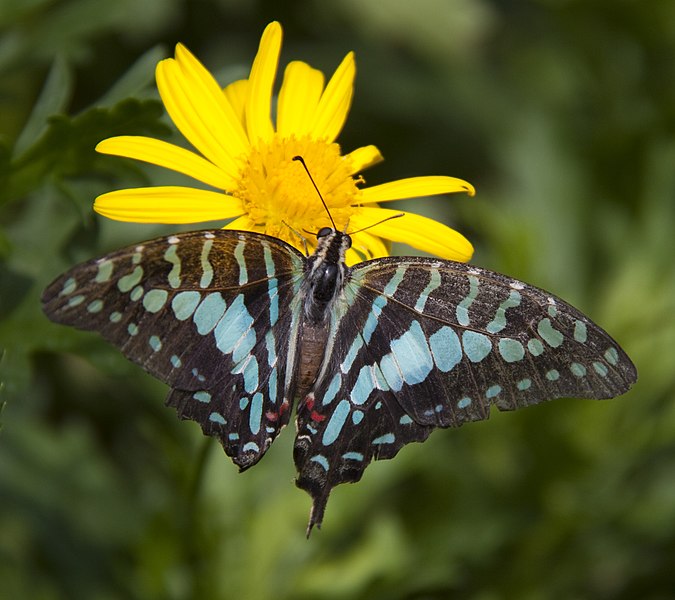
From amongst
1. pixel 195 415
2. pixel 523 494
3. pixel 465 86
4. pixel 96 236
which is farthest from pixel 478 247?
pixel 195 415

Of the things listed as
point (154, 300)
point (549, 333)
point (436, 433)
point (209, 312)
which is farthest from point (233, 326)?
point (436, 433)

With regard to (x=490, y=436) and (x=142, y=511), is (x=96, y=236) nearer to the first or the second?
(x=142, y=511)

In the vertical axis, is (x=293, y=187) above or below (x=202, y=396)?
above

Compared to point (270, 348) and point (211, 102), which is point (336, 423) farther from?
point (211, 102)

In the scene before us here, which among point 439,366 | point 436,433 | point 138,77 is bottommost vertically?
point 436,433

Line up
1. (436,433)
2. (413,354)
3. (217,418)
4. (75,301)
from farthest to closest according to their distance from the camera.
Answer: (436,433), (413,354), (217,418), (75,301)

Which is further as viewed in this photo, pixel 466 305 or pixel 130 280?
pixel 466 305

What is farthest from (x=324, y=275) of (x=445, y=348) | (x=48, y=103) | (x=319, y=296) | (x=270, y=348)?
(x=48, y=103)

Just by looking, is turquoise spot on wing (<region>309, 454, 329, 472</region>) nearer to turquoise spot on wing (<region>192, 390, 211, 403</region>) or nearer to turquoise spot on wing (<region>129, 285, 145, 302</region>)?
turquoise spot on wing (<region>192, 390, 211, 403</region>)

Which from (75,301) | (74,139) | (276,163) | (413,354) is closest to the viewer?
(75,301)
